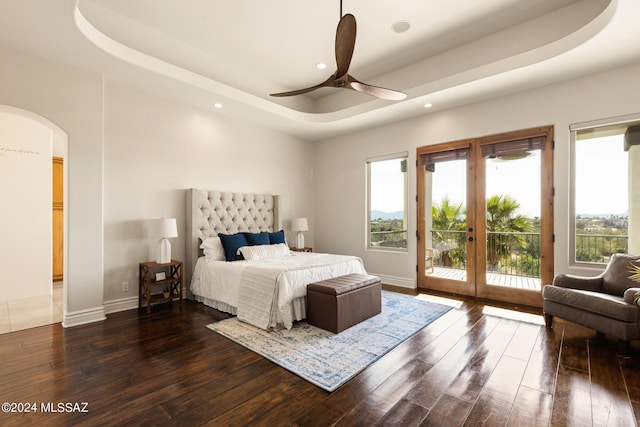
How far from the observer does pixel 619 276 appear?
312cm

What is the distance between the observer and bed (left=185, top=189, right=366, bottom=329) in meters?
3.33

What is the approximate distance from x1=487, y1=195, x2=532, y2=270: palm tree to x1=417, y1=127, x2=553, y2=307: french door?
1 cm

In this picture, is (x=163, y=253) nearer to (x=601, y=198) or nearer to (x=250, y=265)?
(x=250, y=265)

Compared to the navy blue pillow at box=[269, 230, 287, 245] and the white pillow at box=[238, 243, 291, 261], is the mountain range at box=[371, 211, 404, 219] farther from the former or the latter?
the white pillow at box=[238, 243, 291, 261]

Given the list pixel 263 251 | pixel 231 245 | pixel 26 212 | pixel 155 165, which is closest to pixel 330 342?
pixel 263 251

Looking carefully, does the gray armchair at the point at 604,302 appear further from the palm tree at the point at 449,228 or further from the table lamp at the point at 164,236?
the table lamp at the point at 164,236

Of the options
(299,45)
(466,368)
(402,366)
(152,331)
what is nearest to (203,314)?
(152,331)

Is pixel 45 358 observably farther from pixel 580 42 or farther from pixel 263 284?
pixel 580 42

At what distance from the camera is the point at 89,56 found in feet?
10.6

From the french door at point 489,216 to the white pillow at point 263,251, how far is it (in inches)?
93.9

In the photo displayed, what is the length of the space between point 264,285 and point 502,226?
3.54 m

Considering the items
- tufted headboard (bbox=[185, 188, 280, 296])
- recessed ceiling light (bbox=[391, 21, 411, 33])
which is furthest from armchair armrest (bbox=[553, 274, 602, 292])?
tufted headboard (bbox=[185, 188, 280, 296])

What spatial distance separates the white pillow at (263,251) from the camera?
427 centimetres

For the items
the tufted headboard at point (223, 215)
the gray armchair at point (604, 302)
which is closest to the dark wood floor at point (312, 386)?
the gray armchair at point (604, 302)
